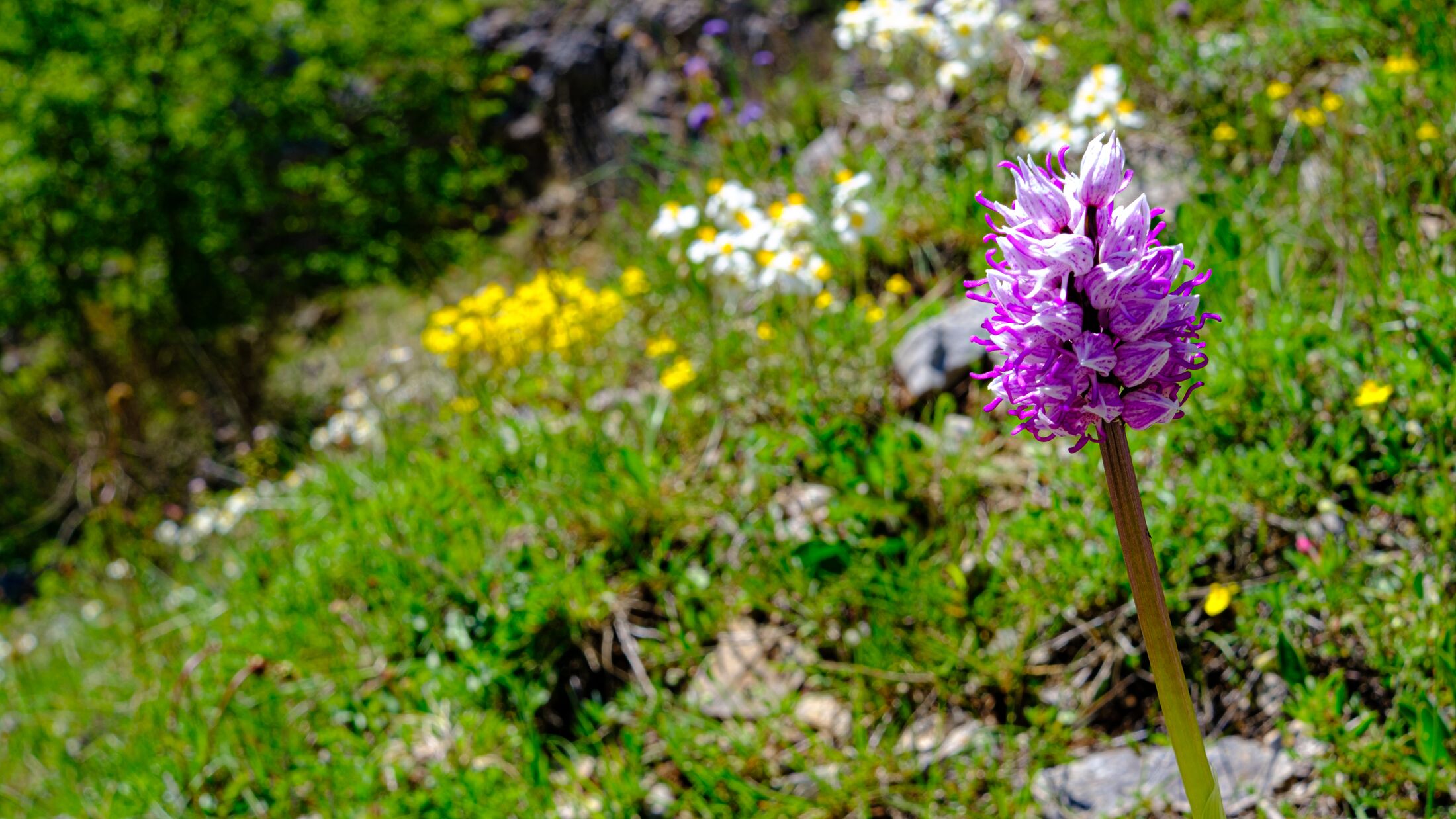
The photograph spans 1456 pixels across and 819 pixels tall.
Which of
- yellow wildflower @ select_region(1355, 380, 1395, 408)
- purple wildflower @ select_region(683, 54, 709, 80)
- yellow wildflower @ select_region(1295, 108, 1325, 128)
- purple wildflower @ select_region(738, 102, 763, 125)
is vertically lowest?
yellow wildflower @ select_region(1355, 380, 1395, 408)

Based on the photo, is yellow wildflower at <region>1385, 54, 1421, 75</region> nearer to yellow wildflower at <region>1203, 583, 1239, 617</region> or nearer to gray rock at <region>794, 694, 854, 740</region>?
yellow wildflower at <region>1203, 583, 1239, 617</region>

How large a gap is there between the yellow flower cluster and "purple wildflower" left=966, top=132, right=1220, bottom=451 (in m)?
2.97

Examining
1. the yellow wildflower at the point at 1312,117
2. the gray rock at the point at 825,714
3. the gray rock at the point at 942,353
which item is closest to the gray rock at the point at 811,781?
the gray rock at the point at 825,714

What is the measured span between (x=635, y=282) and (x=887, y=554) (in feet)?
7.33

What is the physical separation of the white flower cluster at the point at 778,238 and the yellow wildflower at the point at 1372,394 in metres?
1.43

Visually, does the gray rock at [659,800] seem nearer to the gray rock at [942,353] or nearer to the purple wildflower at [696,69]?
the gray rock at [942,353]

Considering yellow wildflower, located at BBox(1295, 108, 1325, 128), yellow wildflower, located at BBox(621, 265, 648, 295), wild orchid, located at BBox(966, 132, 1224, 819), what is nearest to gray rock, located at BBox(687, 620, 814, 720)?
wild orchid, located at BBox(966, 132, 1224, 819)

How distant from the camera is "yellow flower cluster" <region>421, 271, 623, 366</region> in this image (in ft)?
12.7

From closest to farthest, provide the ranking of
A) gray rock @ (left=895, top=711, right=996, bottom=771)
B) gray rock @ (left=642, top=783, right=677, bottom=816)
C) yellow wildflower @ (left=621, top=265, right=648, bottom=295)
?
gray rock @ (left=895, top=711, right=996, bottom=771), gray rock @ (left=642, top=783, right=677, bottom=816), yellow wildflower @ (left=621, top=265, right=648, bottom=295)

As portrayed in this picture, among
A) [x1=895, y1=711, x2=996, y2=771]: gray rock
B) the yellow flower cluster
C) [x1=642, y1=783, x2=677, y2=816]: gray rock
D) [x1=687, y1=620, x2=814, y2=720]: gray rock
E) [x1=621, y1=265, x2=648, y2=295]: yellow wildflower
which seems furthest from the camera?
[x1=621, y1=265, x2=648, y2=295]: yellow wildflower

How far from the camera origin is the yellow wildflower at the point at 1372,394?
1857 mm

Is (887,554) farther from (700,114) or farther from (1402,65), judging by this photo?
(700,114)

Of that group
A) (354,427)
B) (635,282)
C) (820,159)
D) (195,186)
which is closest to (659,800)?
(635,282)

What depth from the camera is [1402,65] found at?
2.63 m
